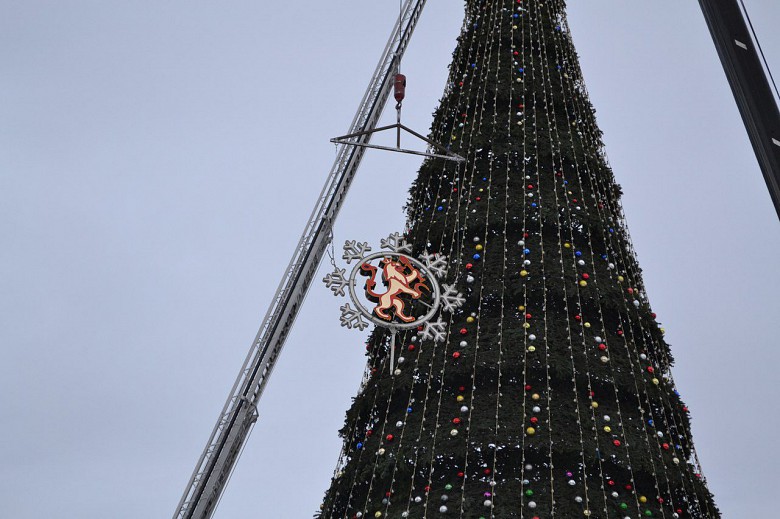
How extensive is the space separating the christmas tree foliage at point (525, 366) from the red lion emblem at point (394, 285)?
691mm


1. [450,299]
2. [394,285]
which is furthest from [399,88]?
[450,299]

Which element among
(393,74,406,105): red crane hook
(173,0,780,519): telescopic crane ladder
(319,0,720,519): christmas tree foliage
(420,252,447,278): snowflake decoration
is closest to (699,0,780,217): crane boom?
(173,0,780,519): telescopic crane ladder

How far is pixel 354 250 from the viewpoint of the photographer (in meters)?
11.8

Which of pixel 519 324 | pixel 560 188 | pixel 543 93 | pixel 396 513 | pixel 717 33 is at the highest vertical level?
pixel 543 93

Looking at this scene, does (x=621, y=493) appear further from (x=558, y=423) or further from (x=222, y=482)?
(x=222, y=482)

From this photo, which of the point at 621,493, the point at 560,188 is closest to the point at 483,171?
the point at 560,188

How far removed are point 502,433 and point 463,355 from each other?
1186mm

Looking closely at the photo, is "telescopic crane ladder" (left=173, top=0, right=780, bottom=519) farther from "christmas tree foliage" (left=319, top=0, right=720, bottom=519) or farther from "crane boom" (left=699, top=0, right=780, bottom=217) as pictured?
"christmas tree foliage" (left=319, top=0, right=720, bottom=519)

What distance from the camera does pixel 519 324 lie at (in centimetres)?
1141

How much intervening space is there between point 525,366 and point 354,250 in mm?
2602

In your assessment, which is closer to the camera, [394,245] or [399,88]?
[394,245]

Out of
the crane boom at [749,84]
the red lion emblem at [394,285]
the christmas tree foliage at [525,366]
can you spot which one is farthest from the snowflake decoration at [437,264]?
the crane boom at [749,84]

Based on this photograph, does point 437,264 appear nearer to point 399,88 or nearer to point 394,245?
point 394,245

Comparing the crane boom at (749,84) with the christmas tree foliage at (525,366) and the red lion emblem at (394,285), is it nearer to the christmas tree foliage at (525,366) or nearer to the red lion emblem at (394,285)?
the christmas tree foliage at (525,366)
